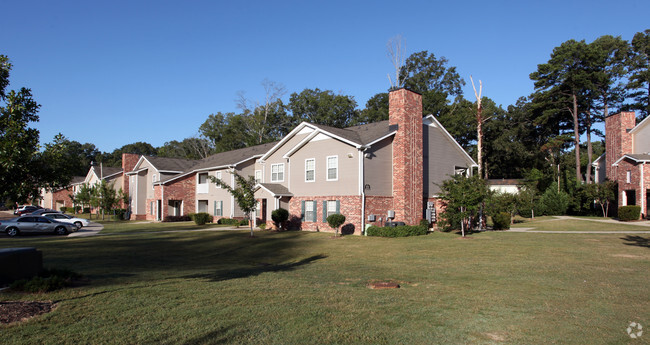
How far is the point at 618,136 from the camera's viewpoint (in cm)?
3684

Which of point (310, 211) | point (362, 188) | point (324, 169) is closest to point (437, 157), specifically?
point (362, 188)

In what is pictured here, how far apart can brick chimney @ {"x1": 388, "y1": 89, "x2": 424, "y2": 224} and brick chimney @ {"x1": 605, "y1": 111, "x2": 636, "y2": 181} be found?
2108 centimetres

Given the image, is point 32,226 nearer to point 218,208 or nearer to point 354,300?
point 218,208

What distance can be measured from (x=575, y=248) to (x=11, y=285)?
18.7 m

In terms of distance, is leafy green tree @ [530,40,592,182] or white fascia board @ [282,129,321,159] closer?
white fascia board @ [282,129,321,159]

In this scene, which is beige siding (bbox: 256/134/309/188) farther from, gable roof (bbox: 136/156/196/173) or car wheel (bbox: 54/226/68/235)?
gable roof (bbox: 136/156/196/173)

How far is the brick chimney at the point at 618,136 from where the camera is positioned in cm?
3631

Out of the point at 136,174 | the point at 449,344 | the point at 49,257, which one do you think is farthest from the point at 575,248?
the point at 136,174

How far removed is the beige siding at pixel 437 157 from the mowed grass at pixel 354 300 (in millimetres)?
13016

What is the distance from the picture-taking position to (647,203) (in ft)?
105

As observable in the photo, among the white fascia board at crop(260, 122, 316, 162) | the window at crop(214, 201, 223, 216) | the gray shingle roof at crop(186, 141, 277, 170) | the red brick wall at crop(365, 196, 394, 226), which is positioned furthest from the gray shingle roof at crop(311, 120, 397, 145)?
the window at crop(214, 201, 223, 216)

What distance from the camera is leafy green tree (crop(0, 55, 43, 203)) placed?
293 inches

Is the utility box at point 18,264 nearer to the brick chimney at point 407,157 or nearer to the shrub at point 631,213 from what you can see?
the brick chimney at point 407,157

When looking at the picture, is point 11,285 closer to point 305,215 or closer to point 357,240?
point 357,240
